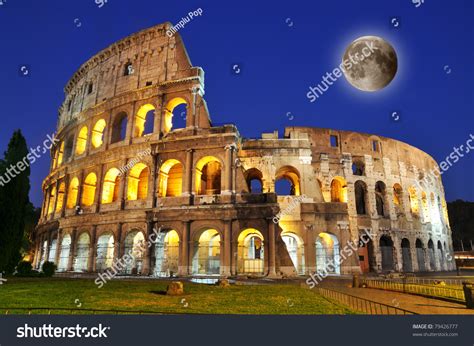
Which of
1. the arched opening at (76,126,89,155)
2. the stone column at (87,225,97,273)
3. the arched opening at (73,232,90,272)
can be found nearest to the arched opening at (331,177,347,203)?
the stone column at (87,225,97,273)

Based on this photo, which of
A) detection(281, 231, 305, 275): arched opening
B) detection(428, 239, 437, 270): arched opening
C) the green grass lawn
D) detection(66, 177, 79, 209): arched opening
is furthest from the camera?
detection(428, 239, 437, 270): arched opening

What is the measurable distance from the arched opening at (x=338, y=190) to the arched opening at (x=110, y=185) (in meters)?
18.3

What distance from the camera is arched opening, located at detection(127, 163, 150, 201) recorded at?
78.0 feet

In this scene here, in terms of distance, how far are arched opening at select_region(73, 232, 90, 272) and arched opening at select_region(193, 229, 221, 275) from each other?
840 cm

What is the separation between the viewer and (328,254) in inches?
964

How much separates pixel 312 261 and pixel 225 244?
637cm

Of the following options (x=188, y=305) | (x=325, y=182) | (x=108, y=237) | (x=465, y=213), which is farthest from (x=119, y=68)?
(x=465, y=213)

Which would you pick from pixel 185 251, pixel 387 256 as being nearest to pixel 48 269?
pixel 185 251

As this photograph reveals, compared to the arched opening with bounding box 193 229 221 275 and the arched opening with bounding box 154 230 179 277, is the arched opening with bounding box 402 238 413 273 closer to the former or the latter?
the arched opening with bounding box 193 229 221 275

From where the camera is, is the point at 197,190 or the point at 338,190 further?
the point at 338,190

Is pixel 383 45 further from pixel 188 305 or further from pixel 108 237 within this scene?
pixel 108 237

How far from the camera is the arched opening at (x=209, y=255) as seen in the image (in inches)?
883

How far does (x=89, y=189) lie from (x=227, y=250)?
13.5 m

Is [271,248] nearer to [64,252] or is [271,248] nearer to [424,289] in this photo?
[424,289]
